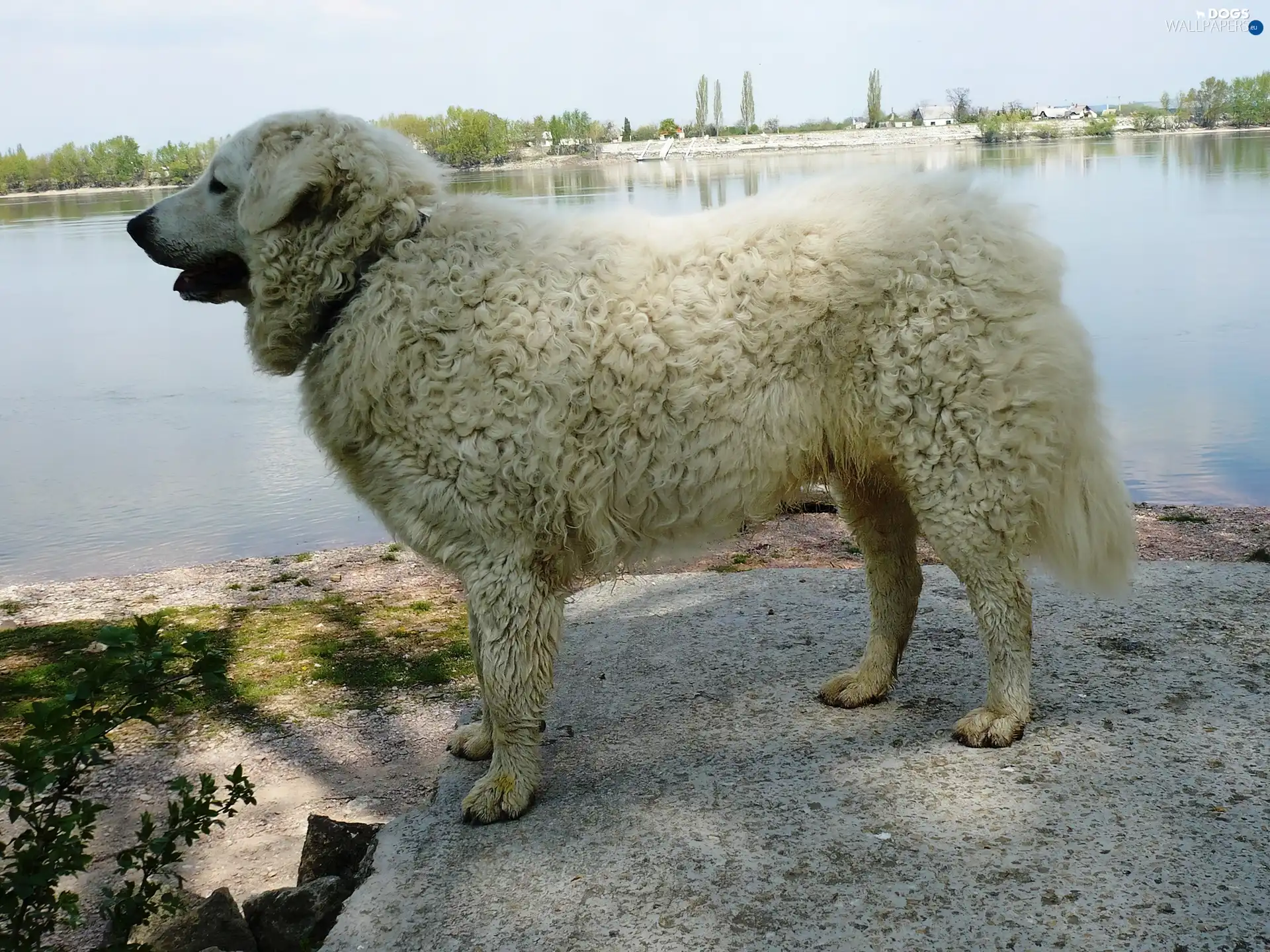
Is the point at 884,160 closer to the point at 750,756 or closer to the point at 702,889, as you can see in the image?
the point at 750,756

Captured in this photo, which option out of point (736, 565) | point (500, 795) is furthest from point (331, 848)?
point (736, 565)

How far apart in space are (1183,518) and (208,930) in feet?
22.8

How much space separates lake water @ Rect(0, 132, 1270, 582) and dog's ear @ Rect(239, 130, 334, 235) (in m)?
0.64

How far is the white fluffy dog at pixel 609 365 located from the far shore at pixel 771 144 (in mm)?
36875

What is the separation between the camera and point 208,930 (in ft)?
10.8

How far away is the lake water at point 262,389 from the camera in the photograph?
30.2 ft

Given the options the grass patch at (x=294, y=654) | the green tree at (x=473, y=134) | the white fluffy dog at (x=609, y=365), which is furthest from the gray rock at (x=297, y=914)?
the green tree at (x=473, y=134)

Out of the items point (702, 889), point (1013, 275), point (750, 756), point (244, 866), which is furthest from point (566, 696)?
point (1013, 275)

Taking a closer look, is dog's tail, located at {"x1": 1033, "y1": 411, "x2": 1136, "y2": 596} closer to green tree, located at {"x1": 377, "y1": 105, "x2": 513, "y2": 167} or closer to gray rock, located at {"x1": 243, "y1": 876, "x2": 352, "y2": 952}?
gray rock, located at {"x1": 243, "y1": 876, "x2": 352, "y2": 952}

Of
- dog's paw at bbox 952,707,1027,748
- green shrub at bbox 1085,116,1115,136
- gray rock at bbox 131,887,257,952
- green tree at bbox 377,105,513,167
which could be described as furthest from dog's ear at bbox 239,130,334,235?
green shrub at bbox 1085,116,1115,136

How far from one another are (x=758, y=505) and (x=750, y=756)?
0.95 m

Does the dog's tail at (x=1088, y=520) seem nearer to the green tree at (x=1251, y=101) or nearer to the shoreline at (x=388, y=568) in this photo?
the shoreline at (x=388, y=568)

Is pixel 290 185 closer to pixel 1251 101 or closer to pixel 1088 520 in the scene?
pixel 1088 520

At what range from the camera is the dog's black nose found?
3564mm
